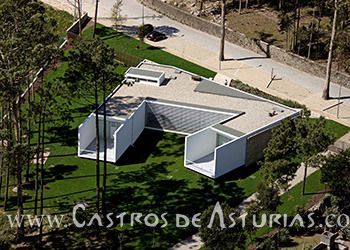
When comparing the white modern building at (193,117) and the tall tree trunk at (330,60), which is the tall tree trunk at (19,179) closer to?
the white modern building at (193,117)

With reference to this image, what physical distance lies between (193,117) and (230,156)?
6077 mm

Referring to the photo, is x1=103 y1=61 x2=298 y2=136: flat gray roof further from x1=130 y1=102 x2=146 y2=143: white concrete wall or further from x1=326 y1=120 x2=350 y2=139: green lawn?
x1=326 y1=120 x2=350 y2=139: green lawn

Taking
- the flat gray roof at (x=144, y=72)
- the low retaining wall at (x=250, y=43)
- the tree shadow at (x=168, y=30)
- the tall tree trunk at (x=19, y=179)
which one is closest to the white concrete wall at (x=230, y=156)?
the flat gray roof at (x=144, y=72)

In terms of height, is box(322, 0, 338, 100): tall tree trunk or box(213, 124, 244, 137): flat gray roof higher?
box(322, 0, 338, 100): tall tree trunk

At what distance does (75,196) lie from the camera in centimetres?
5691

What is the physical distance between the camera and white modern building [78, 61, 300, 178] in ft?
199

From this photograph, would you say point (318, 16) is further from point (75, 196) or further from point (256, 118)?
point (75, 196)

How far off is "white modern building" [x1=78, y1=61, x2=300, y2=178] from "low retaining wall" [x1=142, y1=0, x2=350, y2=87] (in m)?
9.66

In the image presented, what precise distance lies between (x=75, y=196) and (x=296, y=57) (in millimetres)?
27332

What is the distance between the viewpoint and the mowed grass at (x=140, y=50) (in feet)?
246

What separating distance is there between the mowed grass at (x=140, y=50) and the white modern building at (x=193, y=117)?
488cm

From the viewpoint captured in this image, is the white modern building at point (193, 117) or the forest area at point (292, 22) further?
the forest area at point (292, 22)

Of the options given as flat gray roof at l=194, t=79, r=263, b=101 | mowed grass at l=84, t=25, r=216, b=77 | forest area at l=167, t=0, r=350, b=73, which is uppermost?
forest area at l=167, t=0, r=350, b=73

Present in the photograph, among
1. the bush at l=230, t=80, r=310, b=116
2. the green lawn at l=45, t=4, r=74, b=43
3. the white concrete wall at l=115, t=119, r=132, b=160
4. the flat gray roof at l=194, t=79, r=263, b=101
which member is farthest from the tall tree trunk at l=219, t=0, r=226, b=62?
the green lawn at l=45, t=4, r=74, b=43
